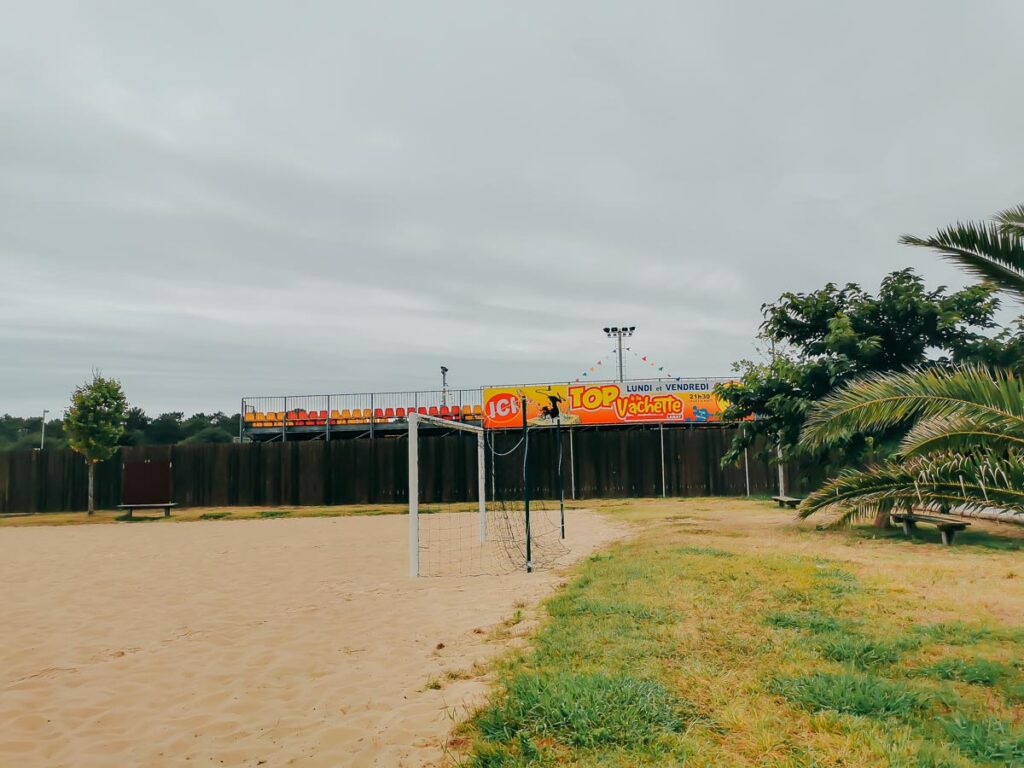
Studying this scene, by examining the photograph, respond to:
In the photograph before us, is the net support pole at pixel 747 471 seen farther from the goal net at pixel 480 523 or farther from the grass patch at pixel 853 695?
the grass patch at pixel 853 695

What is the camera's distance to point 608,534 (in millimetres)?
12891

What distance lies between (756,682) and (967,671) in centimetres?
131

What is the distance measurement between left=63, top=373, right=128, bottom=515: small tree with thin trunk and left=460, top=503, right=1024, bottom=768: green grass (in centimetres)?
2030

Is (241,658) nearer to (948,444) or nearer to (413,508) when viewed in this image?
(413,508)

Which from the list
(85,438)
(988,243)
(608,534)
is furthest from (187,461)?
(988,243)

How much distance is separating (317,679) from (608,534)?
8.55 metres

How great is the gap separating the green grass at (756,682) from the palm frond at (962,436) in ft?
4.40

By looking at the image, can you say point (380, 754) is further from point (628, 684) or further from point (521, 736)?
point (628, 684)

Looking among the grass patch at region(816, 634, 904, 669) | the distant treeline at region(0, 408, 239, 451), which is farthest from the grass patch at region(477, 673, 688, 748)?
the distant treeline at region(0, 408, 239, 451)

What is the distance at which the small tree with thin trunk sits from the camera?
22.2 metres

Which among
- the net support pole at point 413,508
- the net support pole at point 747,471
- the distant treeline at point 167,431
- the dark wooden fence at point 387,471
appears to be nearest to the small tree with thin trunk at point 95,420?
the dark wooden fence at point 387,471

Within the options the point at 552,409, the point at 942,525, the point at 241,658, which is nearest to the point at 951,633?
the point at 241,658

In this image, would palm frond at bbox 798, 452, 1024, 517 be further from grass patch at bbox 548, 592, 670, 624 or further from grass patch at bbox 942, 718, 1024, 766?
grass patch at bbox 548, 592, 670, 624

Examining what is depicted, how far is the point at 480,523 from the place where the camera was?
13.8m
